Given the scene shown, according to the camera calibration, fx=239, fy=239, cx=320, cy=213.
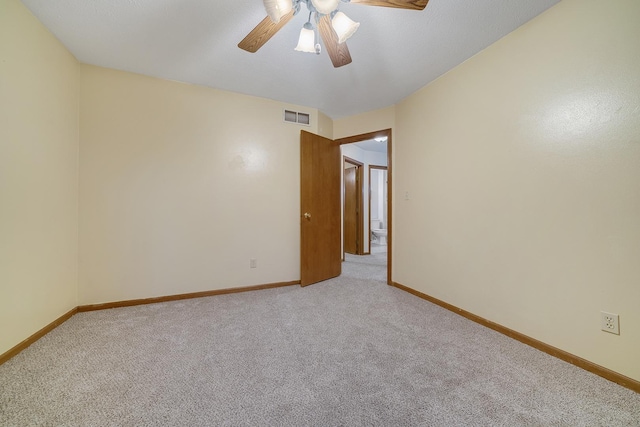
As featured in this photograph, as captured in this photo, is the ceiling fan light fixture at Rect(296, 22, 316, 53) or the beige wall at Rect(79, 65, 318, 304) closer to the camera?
the ceiling fan light fixture at Rect(296, 22, 316, 53)

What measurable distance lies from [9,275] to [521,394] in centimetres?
321

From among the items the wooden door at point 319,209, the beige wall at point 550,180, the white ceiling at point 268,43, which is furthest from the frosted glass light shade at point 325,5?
the wooden door at point 319,209

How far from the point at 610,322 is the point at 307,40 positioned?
2.52 m

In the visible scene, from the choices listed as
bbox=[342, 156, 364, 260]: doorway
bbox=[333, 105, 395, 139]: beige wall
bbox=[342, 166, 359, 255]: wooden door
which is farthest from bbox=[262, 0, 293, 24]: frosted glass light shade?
bbox=[342, 166, 359, 255]: wooden door

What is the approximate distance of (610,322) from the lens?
141cm

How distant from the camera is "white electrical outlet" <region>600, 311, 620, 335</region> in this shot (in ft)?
4.55

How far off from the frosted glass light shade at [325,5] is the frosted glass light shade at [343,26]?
91mm

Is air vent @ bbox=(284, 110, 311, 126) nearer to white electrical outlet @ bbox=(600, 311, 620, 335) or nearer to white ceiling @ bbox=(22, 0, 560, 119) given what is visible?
white ceiling @ bbox=(22, 0, 560, 119)

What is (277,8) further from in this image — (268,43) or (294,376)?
(294,376)

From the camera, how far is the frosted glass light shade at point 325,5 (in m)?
1.30

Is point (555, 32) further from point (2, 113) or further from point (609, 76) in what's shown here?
point (2, 113)

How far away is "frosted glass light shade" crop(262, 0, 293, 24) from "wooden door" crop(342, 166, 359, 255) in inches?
163

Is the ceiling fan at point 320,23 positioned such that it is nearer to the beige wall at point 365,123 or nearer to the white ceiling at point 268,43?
the white ceiling at point 268,43

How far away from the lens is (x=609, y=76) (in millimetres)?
1409
